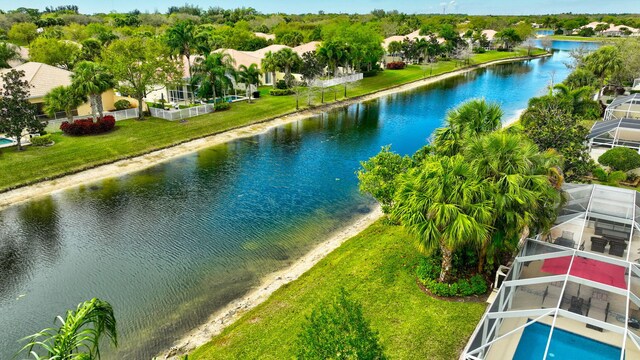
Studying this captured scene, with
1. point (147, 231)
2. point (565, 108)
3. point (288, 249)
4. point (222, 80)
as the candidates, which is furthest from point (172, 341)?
point (222, 80)

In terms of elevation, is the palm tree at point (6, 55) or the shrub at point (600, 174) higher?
the palm tree at point (6, 55)

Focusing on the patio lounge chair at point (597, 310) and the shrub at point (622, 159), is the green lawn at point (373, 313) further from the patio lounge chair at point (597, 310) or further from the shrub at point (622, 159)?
the shrub at point (622, 159)

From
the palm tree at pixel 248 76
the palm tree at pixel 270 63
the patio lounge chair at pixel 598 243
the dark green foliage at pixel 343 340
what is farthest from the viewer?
the palm tree at pixel 270 63

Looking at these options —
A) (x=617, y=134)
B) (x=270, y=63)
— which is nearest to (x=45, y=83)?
(x=270, y=63)

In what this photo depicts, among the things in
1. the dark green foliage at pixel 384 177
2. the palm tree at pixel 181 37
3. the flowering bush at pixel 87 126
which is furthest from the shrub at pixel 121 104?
the dark green foliage at pixel 384 177

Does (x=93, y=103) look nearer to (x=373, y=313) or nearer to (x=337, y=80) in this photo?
(x=373, y=313)

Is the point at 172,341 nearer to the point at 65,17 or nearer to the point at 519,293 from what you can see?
the point at 519,293

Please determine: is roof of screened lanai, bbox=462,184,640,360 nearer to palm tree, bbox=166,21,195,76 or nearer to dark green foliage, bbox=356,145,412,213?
dark green foliage, bbox=356,145,412,213
